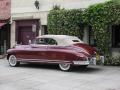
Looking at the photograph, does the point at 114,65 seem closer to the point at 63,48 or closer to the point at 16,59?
the point at 63,48

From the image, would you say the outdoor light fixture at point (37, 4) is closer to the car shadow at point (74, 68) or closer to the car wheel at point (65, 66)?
the car shadow at point (74, 68)

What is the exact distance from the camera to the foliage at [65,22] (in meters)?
19.2

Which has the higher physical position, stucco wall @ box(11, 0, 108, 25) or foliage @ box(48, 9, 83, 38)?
stucco wall @ box(11, 0, 108, 25)

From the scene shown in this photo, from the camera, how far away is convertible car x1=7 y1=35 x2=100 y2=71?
587 inches

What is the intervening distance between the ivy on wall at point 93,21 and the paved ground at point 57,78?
2102mm

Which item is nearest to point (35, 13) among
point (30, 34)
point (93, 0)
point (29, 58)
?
point (30, 34)

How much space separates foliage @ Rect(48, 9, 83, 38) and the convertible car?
3.01 metres

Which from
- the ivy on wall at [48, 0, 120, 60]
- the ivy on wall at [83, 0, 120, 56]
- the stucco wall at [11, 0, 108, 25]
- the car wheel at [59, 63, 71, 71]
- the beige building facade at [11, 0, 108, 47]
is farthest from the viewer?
the beige building facade at [11, 0, 108, 47]

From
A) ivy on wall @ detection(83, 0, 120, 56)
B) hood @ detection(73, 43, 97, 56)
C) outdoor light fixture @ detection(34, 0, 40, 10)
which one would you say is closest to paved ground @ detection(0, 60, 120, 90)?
hood @ detection(73, 43, 97, 56)

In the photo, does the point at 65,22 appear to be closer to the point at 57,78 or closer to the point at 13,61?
the point at 13,61

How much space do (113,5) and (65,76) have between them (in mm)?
5752

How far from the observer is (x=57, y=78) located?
13.4m

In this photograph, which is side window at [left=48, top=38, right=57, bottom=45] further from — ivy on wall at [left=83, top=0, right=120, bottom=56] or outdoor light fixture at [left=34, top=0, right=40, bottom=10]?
outdoor light fixture at [left=34, top=0, right=40, bottom=10]

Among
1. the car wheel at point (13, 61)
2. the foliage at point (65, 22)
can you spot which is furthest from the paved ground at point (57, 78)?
the foliage at point (65, 22)
